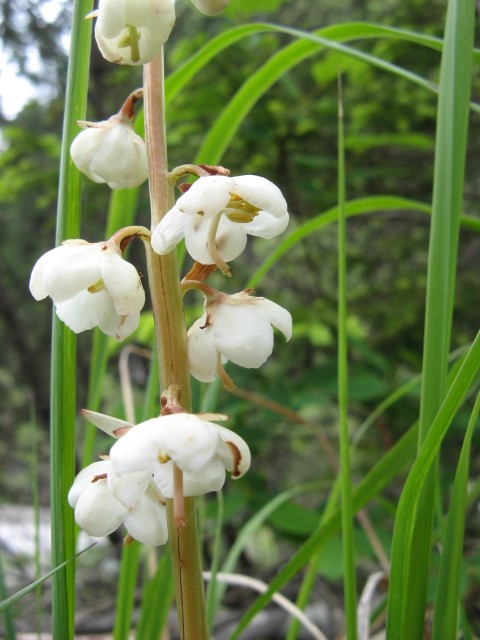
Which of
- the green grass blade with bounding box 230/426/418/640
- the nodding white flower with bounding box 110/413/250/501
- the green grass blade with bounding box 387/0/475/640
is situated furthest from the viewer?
the green grass blade with bounding box 230/426/418/640

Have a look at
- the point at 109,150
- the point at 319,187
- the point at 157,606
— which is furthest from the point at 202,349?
the point at 319,187

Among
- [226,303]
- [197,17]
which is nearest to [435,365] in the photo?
[226,303]

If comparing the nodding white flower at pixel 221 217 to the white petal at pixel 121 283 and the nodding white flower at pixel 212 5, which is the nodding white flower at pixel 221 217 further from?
the nodding white flower at pixel 212 5

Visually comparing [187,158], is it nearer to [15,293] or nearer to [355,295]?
[355,295]

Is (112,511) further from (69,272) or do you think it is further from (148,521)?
(69,272)

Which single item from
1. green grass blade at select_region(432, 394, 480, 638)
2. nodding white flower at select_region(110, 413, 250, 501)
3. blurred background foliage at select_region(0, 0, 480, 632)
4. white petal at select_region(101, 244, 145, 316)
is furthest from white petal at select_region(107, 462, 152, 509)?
blurred background foliage at select_region(0, 0, 480, 632)

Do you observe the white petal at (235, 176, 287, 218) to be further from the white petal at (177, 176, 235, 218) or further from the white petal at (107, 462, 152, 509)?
the white petal at (107, 462, 152, 509)
